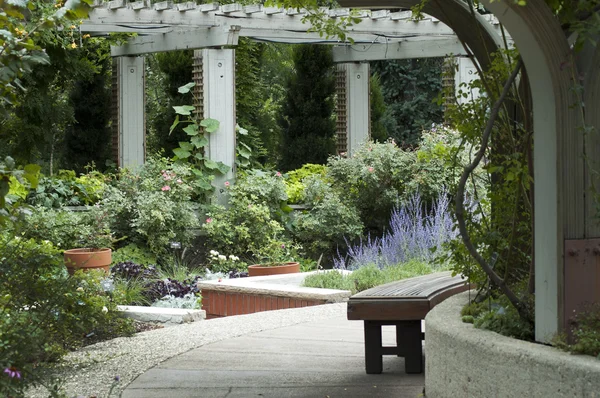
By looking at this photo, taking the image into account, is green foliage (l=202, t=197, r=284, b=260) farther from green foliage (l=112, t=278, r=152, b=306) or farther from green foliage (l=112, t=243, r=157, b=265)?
green foliage (l=112, t=278, r=152, b=306)

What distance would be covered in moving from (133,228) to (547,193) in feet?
24.8

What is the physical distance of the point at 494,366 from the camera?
9.07ft

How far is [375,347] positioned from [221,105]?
23.0 feet

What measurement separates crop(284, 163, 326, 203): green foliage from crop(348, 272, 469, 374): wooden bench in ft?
22.7

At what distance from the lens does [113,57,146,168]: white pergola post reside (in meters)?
12.4

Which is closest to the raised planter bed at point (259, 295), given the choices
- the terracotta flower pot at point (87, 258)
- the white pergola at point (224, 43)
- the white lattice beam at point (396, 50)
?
the terracotta flower pot at point (87, 258)

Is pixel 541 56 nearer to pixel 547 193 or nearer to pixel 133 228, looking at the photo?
pixel 547 193

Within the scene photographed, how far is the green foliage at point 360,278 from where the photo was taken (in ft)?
22.8

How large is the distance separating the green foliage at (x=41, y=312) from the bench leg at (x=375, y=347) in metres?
1.49

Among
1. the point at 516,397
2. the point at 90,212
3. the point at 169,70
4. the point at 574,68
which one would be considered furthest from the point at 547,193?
the point at 169,70

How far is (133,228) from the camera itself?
9.87m

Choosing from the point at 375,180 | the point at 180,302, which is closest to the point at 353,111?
the point at 375,180

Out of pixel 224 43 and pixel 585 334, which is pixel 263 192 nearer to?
pixel 224 43

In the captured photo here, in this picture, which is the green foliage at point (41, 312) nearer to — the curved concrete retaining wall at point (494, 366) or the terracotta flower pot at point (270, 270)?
the curved concrete retaining wall at point (494, 366)
